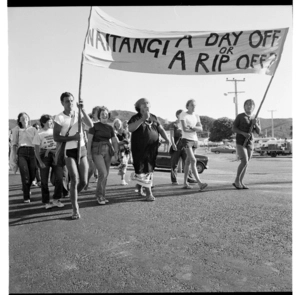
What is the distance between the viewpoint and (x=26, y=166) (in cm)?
459

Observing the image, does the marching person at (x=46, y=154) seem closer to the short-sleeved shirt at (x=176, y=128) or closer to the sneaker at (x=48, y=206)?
the sneaker at (x=48, y=206)

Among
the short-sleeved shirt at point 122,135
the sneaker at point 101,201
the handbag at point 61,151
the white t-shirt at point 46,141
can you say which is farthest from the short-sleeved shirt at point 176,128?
the handbag at point 61,151

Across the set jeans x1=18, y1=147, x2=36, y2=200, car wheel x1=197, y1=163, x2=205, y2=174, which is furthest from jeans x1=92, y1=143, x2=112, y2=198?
car wheel x1=197, y1=163, x2=205, y2=174

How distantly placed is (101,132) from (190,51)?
1846 millimetres

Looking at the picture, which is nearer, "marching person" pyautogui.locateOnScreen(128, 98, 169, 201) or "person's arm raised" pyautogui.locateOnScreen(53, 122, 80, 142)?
"person's arm raised" pyautogui.locateOnScreen(53, 122, 80, 142)

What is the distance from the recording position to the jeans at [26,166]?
14.8ft

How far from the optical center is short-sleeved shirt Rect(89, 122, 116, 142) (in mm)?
4230

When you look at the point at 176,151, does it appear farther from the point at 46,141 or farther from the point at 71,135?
the point at 71,135

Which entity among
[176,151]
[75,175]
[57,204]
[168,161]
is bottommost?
[57,204]

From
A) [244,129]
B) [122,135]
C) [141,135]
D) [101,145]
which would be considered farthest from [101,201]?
[244,129]

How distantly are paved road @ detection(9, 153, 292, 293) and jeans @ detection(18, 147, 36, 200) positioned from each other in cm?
52

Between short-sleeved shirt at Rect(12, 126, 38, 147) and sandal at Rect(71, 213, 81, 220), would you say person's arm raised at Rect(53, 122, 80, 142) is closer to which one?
sandal at Rect(71, 213, 81, 220)

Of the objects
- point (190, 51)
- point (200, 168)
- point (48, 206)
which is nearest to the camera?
point (190, 51)
